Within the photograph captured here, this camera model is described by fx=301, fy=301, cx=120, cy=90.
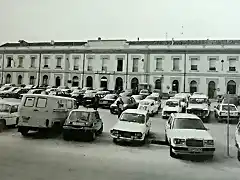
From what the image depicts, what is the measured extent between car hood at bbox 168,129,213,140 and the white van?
2726 mm

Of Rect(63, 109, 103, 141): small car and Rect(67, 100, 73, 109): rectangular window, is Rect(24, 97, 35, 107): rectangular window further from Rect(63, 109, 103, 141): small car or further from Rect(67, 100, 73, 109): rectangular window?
Rect(67, 100, 73, 109): rectangular window

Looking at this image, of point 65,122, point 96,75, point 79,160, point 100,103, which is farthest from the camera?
point 96,75

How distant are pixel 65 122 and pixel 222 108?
24.3 ft

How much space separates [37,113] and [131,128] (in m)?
2.19

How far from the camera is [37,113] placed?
266 inches

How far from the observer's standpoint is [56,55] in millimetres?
10336

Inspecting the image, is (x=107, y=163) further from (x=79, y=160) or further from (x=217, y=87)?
(x=217, y=87)

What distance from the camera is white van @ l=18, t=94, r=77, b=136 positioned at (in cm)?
664

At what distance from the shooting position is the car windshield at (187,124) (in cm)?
665

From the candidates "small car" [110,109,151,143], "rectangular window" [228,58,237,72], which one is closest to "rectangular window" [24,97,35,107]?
"small car" [110,109,151,143]

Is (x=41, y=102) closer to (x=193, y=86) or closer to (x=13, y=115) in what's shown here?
(x=13, y=115)

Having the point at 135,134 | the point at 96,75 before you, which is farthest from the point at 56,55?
the point at 96,75

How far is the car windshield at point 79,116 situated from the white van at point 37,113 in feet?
1.15

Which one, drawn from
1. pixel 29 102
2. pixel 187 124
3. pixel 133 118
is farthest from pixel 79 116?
pixel 187 124
